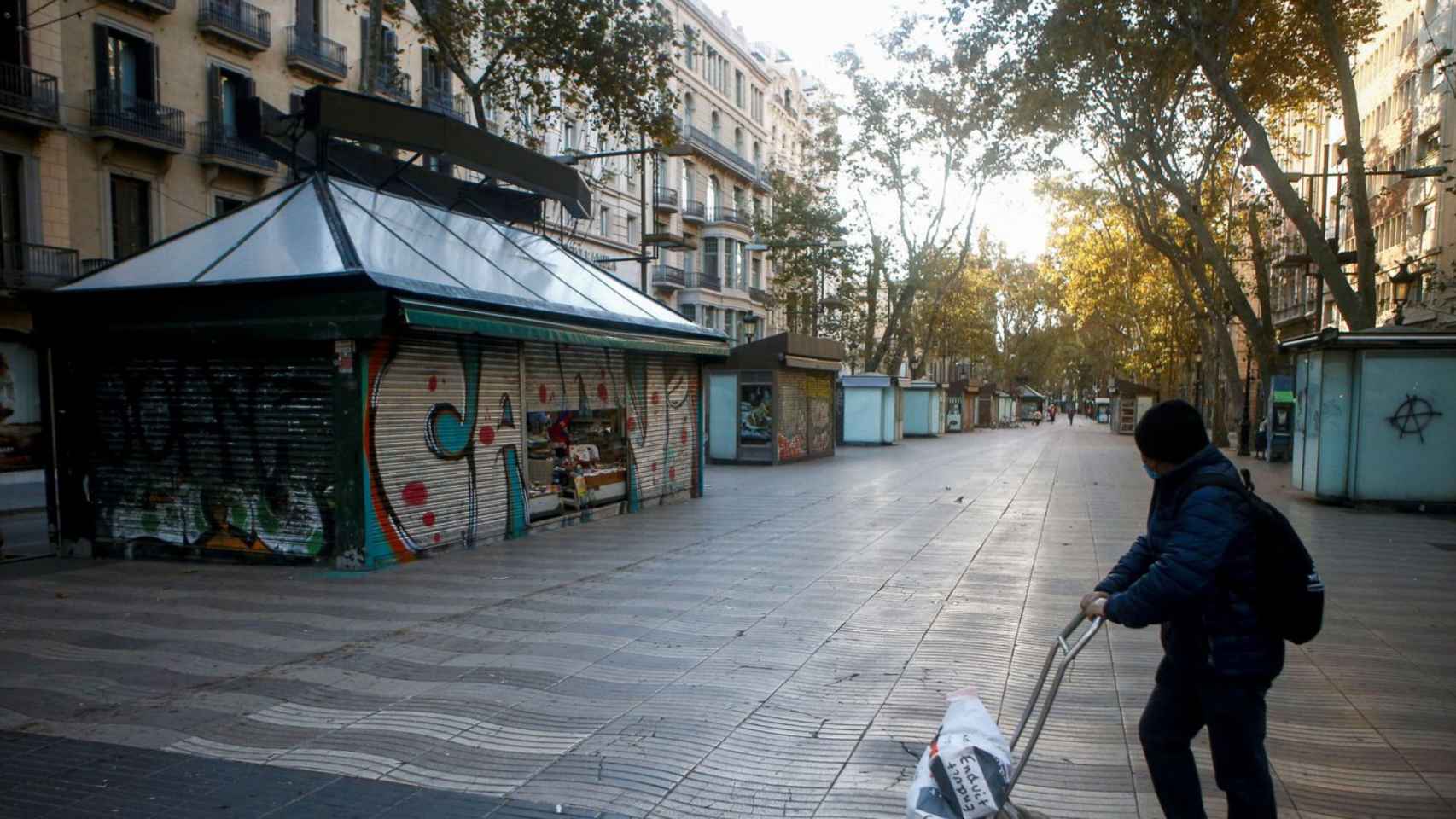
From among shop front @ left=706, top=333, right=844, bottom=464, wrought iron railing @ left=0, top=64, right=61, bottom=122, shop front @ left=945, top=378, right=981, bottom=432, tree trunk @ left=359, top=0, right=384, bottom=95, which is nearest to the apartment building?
shop front @ left=706, top=333, right=844, bottom=464

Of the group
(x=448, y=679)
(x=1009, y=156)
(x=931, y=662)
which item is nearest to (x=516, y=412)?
(x=448, y=679)

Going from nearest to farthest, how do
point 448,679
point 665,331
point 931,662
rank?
point 448,679, point 931,662, point 665,331

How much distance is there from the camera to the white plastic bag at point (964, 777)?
2965 mm

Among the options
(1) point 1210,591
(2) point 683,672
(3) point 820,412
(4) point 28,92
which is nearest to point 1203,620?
(1) point 1210,591

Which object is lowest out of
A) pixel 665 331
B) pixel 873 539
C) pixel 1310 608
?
pixel 873 539

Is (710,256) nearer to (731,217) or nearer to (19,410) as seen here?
(731,217)

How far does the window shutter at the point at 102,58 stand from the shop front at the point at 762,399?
14.4 meters

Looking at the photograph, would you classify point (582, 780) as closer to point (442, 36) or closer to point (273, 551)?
point (273, 551)

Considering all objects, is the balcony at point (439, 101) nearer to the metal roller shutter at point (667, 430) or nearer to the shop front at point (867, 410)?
the shop front at point (867, 410)

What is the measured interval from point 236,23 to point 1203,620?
1038 inches

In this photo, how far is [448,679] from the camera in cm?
567

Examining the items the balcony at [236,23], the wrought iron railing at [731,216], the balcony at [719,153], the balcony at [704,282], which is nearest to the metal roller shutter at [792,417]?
the balcony at [236,23]

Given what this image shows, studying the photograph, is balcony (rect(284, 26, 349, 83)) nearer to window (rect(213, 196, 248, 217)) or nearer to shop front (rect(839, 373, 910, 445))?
window (rect(213, 196, 248, 217))

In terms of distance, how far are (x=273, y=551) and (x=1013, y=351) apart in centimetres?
7625
